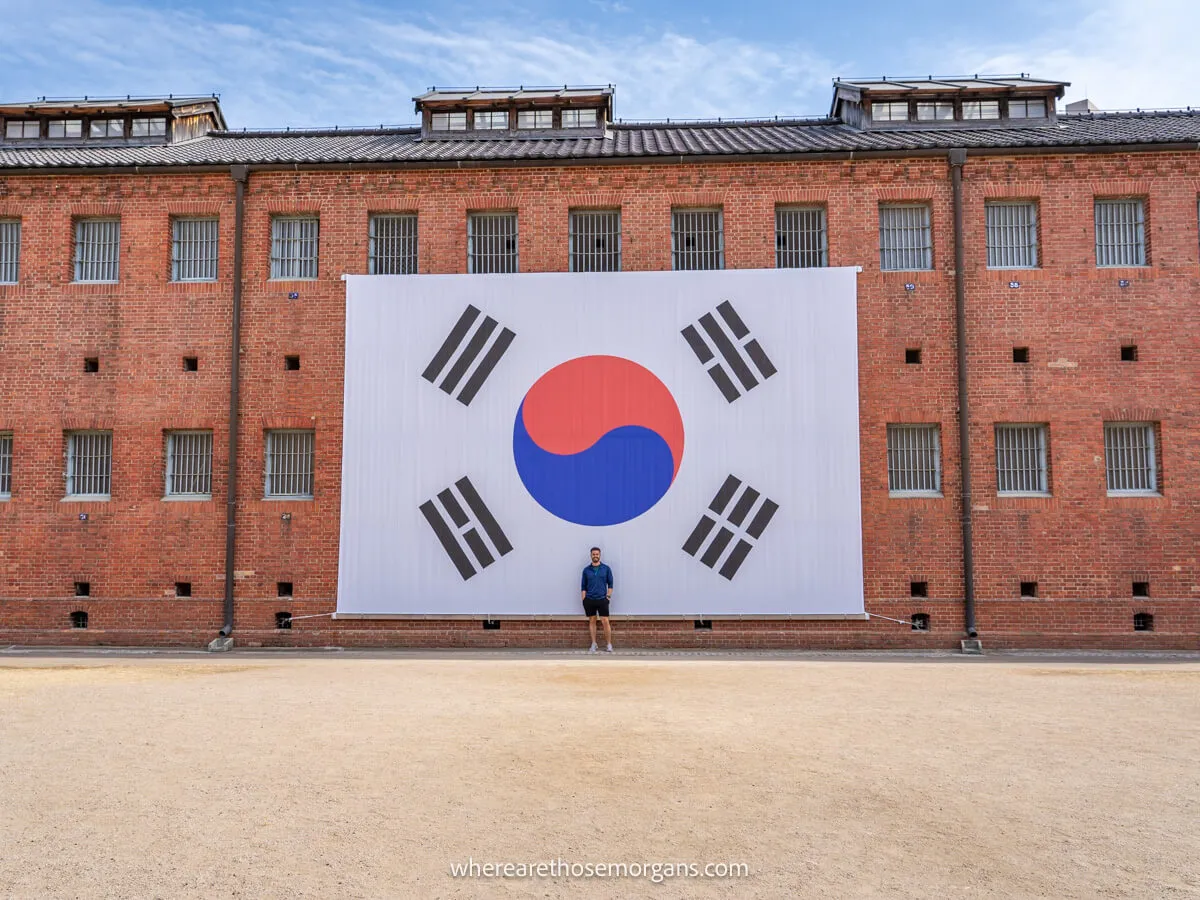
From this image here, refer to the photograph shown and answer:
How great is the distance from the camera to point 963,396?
16.3 m

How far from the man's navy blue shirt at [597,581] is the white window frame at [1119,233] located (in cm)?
1031

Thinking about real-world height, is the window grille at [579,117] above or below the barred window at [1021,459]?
above

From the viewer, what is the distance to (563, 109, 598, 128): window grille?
66.8 ft

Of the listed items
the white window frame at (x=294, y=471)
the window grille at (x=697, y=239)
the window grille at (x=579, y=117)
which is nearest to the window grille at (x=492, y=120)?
the window grille at (x=579, y=117)

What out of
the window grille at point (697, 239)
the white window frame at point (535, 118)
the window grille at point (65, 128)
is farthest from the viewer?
the window grille at point (65, 128)

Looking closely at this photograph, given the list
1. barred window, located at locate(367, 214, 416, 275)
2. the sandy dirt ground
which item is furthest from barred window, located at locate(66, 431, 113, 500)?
the sandy dirt ground

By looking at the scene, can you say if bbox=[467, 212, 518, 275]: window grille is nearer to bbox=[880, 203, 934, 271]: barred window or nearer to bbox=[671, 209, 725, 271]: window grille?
bbox=[671, 209, 725, 271]: window grille

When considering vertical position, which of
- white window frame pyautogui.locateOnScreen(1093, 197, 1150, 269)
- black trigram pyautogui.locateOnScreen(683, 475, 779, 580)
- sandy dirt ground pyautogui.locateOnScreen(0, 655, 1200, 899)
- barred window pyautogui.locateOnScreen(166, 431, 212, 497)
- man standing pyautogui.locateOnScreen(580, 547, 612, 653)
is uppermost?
white window frame pyautogui.locateOnScreen(1093, 197, 1150, 269)

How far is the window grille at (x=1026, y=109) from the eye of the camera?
19656 mm

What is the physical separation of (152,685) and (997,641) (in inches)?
512

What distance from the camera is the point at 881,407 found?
16547mm

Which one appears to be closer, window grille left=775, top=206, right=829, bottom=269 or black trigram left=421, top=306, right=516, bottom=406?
black trigram left=421, top=306, right=516, bottom=406

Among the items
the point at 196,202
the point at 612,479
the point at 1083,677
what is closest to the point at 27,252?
the point at 196,202

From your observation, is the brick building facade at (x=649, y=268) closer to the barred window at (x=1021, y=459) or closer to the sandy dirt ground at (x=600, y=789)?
the barred window at (x=1021, y=459)
